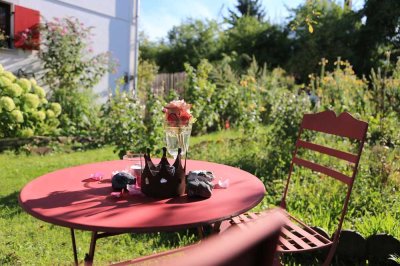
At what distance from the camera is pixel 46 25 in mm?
8008

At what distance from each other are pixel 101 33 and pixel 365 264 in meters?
8.63

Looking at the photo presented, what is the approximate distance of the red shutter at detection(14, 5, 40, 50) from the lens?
25.3 ft

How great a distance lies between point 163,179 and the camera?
1.66m

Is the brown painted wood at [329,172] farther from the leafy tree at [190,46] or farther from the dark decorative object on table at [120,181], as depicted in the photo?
the leafy tree at [190,46]

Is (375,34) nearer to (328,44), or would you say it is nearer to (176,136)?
(328,44)

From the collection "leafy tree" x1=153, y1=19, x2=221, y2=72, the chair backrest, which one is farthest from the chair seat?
"leafy tree" x1=153, y1=19, x2=221, y2=72

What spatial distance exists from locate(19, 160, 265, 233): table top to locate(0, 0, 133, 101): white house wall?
22.5ft

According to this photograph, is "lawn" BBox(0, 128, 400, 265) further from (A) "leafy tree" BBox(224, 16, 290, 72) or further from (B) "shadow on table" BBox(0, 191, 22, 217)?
(A) "leafy tree" BBox(224, 16, 290, 72)

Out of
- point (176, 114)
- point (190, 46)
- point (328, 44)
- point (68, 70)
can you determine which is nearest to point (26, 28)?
point (68, 70)

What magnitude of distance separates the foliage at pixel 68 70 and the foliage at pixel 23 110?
1.32ft

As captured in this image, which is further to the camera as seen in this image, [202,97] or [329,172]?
[202,97]

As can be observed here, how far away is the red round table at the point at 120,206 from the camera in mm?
1348

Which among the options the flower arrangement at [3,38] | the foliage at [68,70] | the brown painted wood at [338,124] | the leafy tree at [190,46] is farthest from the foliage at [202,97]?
the leafy tree at [190,46]

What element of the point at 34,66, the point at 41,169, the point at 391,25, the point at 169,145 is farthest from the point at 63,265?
the point at 391,25
